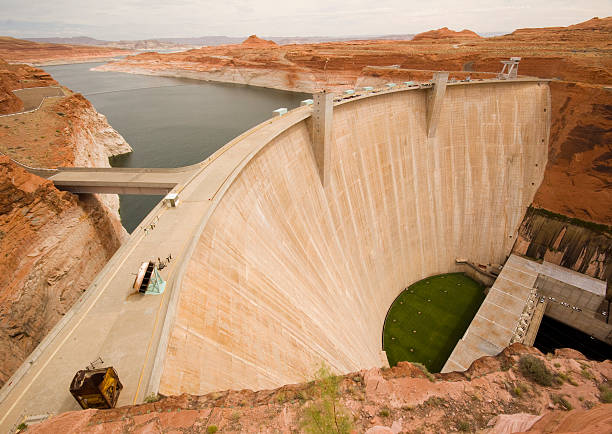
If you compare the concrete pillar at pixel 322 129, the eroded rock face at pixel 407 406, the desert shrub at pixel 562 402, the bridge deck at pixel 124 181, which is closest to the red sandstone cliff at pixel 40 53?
the bridge deck at pixel 124 181

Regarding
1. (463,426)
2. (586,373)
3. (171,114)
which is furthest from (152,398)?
(171,114)

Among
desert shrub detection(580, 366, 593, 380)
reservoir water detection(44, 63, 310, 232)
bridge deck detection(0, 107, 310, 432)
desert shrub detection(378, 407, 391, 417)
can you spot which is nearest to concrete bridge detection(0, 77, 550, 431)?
bridge deck detection(0, 107, 310, 432)

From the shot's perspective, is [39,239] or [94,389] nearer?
[94,389]

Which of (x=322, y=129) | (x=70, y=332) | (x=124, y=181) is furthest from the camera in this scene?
(x=322, y=129)

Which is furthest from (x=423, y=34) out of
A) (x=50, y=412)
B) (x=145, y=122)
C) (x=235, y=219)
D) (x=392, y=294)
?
(x=50, y=412)

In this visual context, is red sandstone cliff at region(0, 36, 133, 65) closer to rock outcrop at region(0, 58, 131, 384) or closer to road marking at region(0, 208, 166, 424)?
rock outcrop at region(0, 58, 131, 384)

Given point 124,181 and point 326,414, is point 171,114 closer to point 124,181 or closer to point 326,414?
point 124,181

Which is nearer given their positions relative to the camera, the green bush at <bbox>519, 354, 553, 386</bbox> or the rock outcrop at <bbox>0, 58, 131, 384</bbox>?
the green bush at <bbox>519, 354, 553, 386</bbox>

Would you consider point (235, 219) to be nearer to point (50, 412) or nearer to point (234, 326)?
point (234, 326)
